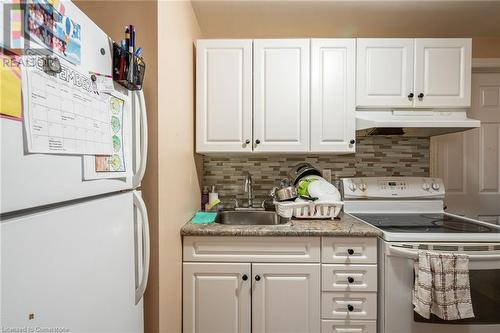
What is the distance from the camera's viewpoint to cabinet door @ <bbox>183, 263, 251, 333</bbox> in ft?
4.91

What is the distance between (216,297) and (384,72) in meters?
1.87

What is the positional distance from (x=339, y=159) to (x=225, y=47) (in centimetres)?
126

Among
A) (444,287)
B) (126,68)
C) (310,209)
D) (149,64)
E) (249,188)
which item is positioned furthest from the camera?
(249,188)

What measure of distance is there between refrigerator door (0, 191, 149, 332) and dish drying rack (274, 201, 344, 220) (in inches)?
40.4

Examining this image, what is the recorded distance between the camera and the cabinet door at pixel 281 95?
1782mm

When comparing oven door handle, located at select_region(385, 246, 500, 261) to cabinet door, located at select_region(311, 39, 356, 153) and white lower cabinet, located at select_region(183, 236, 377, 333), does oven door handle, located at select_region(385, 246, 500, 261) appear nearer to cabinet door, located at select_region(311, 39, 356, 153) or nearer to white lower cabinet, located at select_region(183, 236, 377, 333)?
white lower cabinet, located at select_region(183, 236, 377, 333)

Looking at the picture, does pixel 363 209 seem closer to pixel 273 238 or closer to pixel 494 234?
pixel 494 234

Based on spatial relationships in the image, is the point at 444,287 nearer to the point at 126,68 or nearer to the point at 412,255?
the point at 412,255

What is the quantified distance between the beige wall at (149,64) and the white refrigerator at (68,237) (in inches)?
7.1

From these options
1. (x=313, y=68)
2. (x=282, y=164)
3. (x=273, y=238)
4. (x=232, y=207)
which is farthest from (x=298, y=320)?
(x=313, y=68)

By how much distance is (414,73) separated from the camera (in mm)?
1777

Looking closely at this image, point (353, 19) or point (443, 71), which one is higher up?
point (353, 19)

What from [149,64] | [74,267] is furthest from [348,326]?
[149,64]

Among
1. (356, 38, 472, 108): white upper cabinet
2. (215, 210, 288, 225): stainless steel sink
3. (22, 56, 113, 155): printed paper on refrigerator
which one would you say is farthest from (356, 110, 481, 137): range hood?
(22, 56, 113, 155): printed paper on refrigerator
